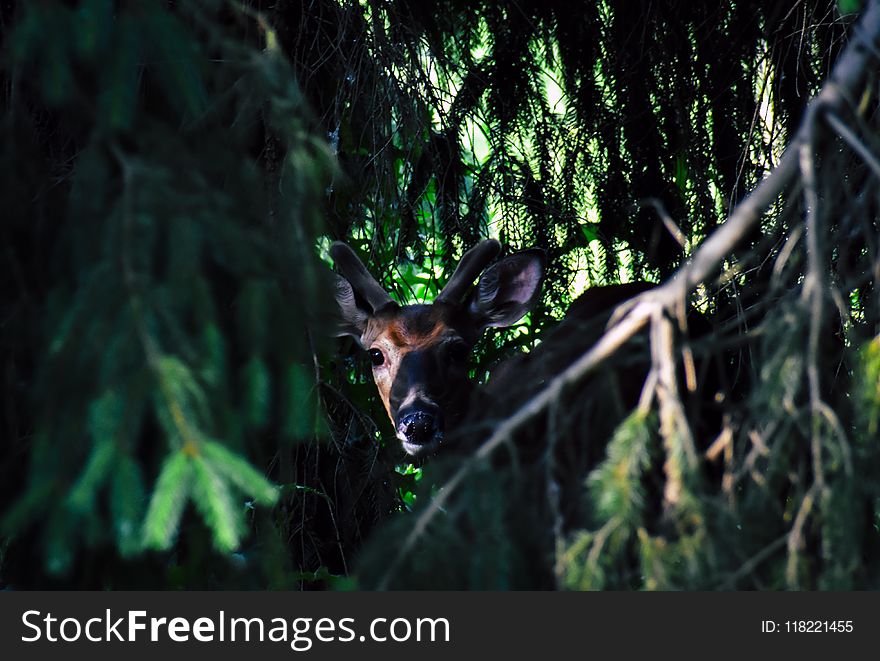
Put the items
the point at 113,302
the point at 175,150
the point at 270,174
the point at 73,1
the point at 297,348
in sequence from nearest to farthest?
1. the point at 113,302
2. the point at 175,150
3. the point at 297,348
4. the point at 73,1
5. the point at 270,174

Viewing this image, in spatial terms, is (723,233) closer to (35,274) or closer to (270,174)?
(35,274)

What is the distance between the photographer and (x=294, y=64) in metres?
4.63

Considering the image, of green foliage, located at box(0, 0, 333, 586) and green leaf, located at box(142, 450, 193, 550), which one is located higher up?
green foliage, located at box(0, 0, 333, 586)

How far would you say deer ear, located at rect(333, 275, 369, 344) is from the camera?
5484 mm

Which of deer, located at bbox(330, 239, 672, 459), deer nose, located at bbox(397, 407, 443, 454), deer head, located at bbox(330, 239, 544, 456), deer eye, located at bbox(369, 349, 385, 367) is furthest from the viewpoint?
deer eye, located at bbox(369, 349, 385, 367)

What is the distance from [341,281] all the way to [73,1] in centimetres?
299

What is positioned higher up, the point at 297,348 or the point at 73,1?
the point at 73,1

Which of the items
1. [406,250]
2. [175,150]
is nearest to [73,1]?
[175,150]

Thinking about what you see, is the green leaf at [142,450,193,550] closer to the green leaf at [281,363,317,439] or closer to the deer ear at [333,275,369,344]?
the green leaf at [281,363,317,439]

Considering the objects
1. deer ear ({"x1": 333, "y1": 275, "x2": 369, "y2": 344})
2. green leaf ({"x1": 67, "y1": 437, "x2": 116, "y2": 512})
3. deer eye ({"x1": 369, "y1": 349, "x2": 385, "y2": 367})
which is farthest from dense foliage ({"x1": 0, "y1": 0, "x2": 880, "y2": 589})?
deer ear ({"x1": 333, "y1": 275, "x2": 369, "y2": 344})

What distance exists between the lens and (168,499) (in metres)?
1.89

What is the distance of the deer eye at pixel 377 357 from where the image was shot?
538cm

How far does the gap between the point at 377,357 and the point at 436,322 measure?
324 mm

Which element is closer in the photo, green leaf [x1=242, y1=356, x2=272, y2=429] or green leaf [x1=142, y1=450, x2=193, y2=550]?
green leaf [x1=142, y1=450, x2=193, y2=550]
